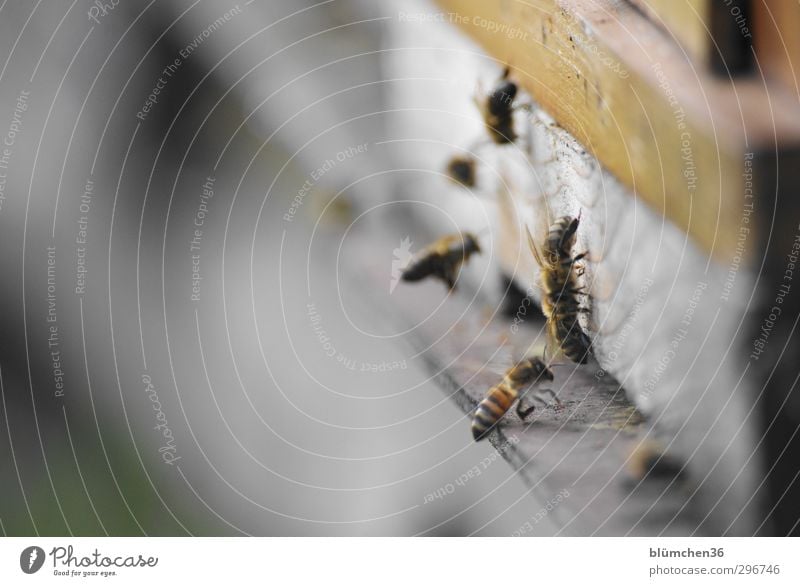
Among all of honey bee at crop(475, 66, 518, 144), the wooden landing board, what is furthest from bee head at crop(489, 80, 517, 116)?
the wooden landing board

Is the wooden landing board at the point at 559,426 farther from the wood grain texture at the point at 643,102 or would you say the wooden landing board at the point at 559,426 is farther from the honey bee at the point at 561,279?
the wood grain texture at the point at 643,102

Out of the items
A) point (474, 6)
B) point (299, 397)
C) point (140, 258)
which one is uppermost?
point (474, 6)

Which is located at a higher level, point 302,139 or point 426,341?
point 302,139

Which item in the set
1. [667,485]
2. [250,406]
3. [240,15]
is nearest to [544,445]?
[667,485]

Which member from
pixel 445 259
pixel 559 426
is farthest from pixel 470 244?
pixel 559 426

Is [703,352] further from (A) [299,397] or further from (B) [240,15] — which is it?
(B) [240,15]

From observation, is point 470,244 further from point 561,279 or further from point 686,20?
point 686,20

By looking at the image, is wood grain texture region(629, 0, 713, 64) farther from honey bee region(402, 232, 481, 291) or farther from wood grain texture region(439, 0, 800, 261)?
honey bee region(402, 232, 481, 291)
